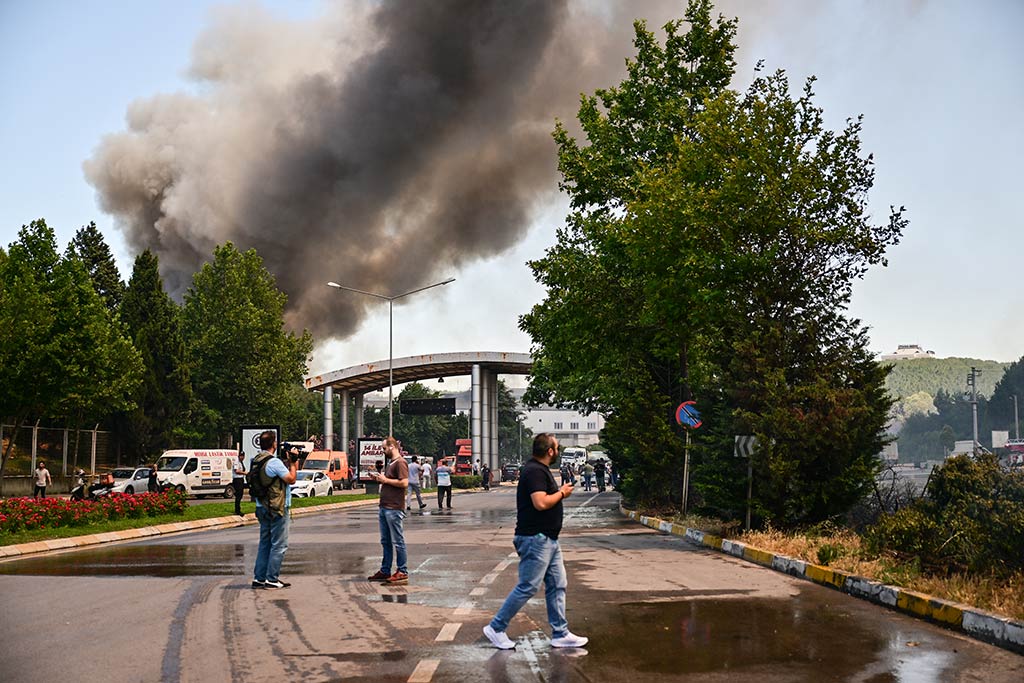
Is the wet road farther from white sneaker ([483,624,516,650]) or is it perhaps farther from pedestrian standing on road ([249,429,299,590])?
pedestrian standing on road ([249,429,299,590])

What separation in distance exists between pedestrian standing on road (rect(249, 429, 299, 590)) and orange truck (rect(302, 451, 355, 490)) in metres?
42.5

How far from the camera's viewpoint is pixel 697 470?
61.2 feet

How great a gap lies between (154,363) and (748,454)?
1610 inches

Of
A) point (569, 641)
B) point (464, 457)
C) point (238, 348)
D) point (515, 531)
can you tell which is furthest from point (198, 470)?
point (464, 457)

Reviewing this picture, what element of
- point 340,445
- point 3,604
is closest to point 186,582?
point 3,604

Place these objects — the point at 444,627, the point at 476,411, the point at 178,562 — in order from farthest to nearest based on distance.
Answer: the point at 476,411
the point at 178,562
the point at 444,627

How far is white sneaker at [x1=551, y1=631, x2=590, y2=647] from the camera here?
7777mm

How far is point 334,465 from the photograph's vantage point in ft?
198

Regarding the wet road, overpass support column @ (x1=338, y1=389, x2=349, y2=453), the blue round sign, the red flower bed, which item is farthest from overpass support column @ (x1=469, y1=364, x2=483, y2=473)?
the wet road

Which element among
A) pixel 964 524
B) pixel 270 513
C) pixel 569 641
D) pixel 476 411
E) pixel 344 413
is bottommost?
pixel 569 641

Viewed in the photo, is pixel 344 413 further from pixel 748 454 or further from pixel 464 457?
pixel 748 454

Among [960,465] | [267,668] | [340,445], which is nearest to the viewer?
[267,668]

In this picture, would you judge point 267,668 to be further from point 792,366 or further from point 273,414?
point 273,414

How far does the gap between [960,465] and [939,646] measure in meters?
6.23
